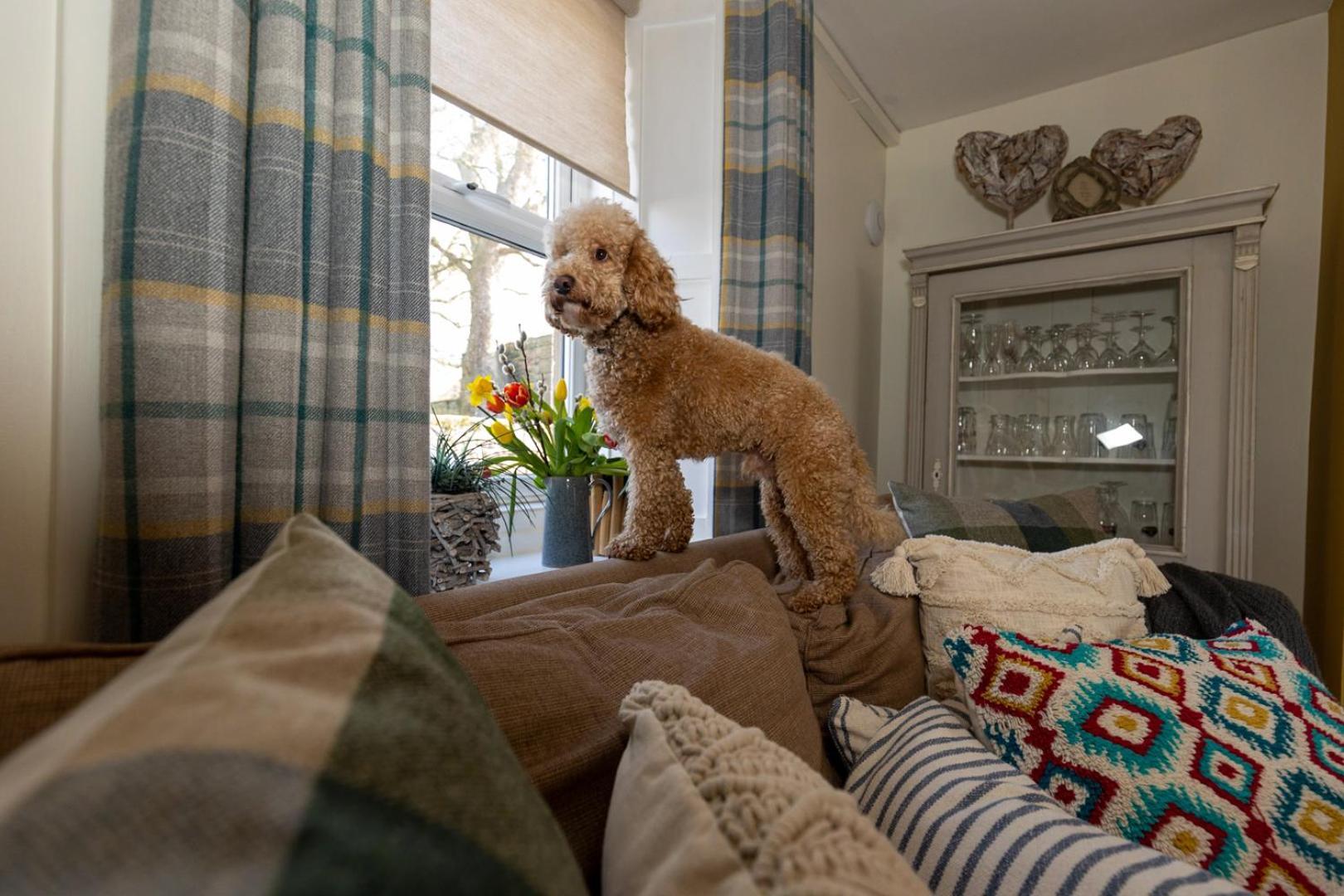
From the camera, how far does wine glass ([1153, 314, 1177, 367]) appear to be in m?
2.12

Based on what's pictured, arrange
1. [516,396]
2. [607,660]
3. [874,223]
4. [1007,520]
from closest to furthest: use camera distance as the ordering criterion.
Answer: [607,660]
[516,396]
[1007,520]
[874,223]

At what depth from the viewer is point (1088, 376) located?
235 centimetres

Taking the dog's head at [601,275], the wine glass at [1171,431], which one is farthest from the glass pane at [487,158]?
the wine glass at [1171,431]

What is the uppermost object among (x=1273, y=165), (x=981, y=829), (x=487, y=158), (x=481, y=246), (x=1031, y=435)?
(x=1273, y=165)

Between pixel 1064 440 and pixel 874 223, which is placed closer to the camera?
pixel 1064 440

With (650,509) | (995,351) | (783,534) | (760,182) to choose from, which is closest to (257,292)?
(650,509)

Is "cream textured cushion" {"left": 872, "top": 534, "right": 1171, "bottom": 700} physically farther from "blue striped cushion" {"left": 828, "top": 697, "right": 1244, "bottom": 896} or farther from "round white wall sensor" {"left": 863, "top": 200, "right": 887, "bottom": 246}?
"round white wall sensor" {"left": 863, "top": 200, "right": 887, "bottom": 246}

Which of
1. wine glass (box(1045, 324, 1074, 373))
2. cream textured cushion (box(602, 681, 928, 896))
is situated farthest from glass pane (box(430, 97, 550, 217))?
wine glass (box(1045, 324, 1074, 373))

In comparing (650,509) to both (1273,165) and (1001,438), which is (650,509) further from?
(1273,165)

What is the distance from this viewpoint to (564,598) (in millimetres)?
807

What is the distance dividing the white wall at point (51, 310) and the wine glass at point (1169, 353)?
2749 mm

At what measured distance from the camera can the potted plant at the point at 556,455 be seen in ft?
4.32

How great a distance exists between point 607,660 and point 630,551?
569mm

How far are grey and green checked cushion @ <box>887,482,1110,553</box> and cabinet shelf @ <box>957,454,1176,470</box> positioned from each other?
90cm
